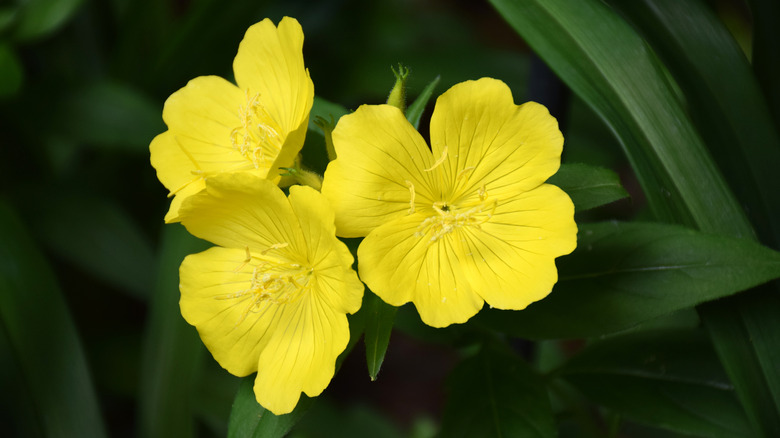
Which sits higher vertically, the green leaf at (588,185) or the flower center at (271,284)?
the green leaf at (588,185)

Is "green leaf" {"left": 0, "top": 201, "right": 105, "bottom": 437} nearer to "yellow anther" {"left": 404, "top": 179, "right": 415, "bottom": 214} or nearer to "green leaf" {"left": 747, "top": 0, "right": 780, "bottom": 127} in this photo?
"yellow anther" {"left": 404, "top": 179, "right": 415, "bottom": 214}

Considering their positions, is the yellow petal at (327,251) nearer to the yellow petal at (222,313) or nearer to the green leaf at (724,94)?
the yellow petal at (222,313)

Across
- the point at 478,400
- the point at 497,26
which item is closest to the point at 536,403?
the point at 478,400

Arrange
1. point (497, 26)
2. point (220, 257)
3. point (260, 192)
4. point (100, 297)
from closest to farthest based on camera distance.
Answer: point (260, 192) → point (220, 257) → point (100, 297) → point (497, 26)

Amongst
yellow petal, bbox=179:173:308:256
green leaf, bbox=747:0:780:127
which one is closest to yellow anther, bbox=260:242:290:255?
yellow petal, bbox=179:173:308:256

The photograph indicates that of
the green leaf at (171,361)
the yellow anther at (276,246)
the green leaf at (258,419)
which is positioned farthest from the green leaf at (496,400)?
the green leaf at (171,361)

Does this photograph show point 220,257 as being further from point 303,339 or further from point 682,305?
point 682,305
